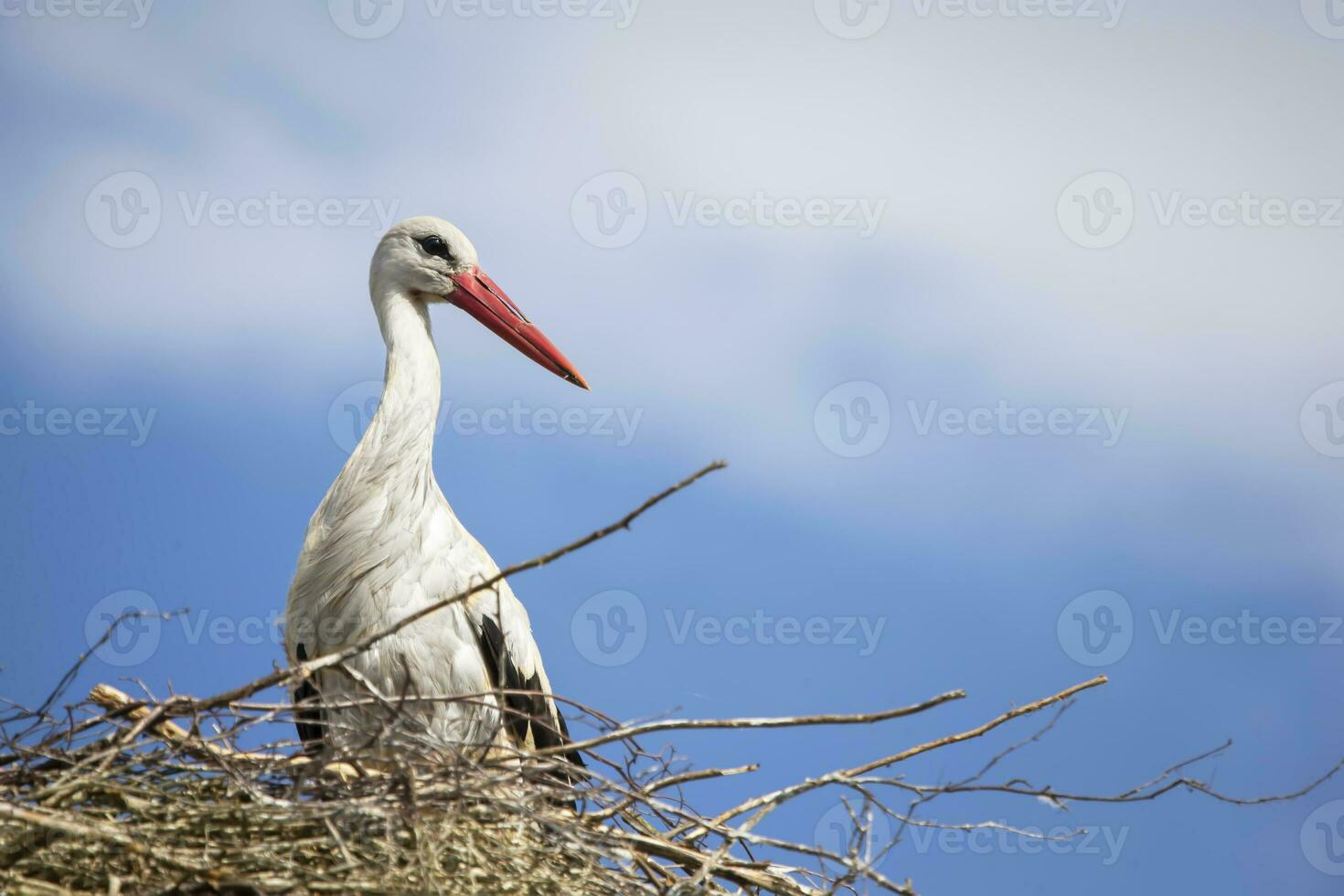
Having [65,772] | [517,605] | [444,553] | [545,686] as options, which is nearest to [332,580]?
[444,553]

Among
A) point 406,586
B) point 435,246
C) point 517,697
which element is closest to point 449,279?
point 435,246

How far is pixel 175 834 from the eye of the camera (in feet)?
5.58

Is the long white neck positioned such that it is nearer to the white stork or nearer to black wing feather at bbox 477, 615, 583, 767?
the white stork

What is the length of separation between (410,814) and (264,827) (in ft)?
0.68

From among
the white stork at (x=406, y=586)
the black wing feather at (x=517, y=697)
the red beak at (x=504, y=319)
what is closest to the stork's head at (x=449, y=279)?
the red beak at (x=504, y=319)

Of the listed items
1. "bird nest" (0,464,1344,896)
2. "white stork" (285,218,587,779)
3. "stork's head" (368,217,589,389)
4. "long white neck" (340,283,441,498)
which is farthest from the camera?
"stork's head" (368,217,589,389)

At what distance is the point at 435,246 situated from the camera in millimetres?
3193

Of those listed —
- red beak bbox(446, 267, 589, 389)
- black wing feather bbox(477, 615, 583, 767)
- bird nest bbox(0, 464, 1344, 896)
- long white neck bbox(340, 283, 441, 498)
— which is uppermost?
red beak bbox(446, 267, 589, 389)

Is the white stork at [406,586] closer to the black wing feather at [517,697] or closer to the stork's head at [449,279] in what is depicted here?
the black wing feather at [517,697]

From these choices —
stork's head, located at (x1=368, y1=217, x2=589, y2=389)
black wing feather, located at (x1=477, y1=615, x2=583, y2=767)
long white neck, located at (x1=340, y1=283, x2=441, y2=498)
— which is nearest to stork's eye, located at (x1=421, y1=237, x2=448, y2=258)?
stork's head, located at (x1=368, y1=217, x2=589, y2=389)

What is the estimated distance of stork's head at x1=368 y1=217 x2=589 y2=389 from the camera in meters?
3.18

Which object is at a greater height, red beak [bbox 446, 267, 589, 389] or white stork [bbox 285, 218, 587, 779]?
red beak [bbox 446, 267, 589, 389]

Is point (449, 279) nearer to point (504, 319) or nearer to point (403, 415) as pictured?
point (504, 319)

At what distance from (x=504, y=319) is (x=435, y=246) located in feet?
0.83
